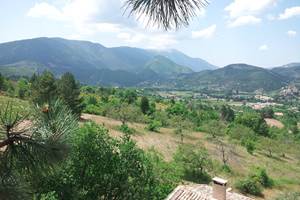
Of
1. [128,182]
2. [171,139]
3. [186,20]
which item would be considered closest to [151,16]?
[186,20]

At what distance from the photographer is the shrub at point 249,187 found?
32.1m

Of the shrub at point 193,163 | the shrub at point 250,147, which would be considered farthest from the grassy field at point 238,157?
the shrub at point 193,163

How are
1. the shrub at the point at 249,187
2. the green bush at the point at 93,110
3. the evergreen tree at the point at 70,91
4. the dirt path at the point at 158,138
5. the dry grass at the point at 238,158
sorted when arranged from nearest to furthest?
the shrub at the point at 249,187 → the dry grass at the point at 238,158 → the dirt path at the point at 158,138 → the evergreen tree at the point at 70,91 → the green bush at the point at 93,110

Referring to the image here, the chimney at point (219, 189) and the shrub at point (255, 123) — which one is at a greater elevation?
the chimney at point (219, 189)

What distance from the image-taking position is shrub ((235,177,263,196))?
32.1 meters

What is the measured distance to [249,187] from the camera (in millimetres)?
32188

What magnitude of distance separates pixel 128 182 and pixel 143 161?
1118 mm

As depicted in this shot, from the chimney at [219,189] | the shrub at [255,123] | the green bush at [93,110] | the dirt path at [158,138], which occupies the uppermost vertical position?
the chimney at [219,189]

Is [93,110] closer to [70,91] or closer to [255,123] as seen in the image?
[70,91]

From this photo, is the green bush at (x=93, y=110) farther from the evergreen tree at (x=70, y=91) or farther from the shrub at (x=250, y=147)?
the shrub at (x=250, y=147)

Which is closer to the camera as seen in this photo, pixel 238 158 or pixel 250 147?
pixel 238 158

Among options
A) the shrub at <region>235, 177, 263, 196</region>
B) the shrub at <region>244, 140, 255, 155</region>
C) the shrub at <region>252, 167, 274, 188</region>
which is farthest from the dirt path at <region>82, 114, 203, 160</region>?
the shrub at <region>252, 167, 274, 188</region>

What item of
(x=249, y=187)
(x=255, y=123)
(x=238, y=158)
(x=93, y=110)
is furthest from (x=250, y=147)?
(x=255, y=123)

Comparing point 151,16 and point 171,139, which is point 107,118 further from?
point 151,16
